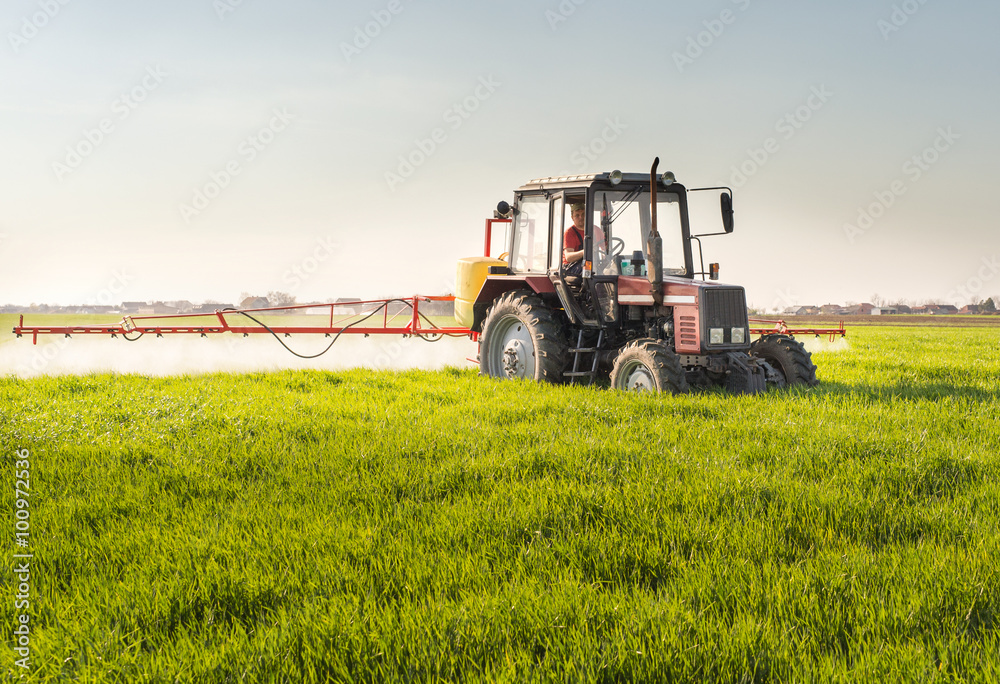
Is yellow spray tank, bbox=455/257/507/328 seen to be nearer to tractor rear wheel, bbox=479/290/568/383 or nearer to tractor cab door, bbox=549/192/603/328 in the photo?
tractor rear wheel, bbox=479/290/568/383

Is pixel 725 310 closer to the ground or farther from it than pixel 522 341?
farther from it

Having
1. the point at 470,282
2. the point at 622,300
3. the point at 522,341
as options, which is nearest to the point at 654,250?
the point at 622,300

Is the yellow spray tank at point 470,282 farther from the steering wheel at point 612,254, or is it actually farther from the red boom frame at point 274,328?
the steering wheel at point 612,254

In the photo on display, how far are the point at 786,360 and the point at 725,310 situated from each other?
140 cm

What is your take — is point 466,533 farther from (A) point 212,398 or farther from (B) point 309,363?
(B) point 309,363

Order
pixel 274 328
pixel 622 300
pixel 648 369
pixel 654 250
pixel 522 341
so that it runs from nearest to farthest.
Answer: pixel 648 369 < pixel 654 250 < pixel 622 300 < pixel 522 341 < pixel 274 328

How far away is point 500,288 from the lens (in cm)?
993

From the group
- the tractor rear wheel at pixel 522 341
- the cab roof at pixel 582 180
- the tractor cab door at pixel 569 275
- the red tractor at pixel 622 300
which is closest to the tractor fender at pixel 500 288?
the red tractor at pixel 622 300

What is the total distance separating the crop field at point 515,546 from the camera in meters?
2.61

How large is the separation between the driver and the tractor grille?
1359 mm

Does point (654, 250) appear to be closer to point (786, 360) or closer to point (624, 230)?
point (624, 230)

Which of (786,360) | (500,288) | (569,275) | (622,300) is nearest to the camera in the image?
(622,300)

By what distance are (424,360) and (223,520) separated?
8.22 m

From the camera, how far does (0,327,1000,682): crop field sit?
8.55ft
